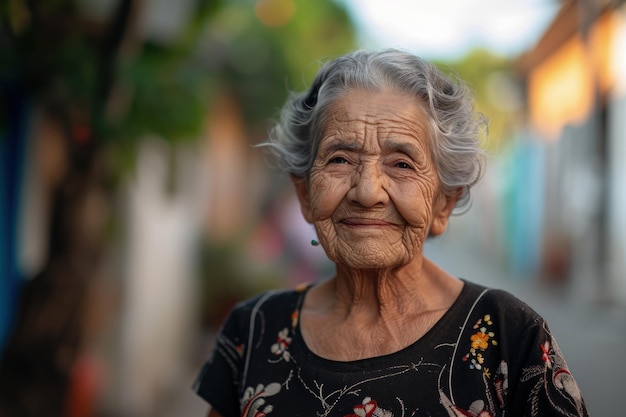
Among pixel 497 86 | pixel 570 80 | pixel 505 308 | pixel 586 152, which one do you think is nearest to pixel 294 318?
pixel 505 308

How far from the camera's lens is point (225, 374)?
2219mm

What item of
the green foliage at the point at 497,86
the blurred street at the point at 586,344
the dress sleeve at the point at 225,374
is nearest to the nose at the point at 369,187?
the dress sleeve at the point at 225,374

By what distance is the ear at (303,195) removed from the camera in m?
2.18

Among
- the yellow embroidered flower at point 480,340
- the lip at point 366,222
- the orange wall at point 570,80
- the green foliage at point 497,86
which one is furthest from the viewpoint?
the green foliage at point 497,86

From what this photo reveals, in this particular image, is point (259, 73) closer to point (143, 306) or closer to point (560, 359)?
point (143, 306)

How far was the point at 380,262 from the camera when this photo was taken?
6.49 feet

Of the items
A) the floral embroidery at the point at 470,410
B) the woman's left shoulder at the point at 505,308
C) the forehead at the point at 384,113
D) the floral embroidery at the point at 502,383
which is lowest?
the floral embroidery at the point at 470,410

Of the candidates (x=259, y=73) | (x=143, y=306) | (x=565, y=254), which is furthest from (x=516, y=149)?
(x=143, y=306)

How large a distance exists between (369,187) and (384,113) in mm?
196

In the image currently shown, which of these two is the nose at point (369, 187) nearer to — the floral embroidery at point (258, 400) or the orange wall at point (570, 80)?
the floral embroidery at point (258, 400)

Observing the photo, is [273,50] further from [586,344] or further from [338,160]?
[338,160]

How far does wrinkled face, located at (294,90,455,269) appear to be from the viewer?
1946 millimetres

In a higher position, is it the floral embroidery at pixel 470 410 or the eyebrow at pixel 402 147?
the eyebrow at pixel 402 147

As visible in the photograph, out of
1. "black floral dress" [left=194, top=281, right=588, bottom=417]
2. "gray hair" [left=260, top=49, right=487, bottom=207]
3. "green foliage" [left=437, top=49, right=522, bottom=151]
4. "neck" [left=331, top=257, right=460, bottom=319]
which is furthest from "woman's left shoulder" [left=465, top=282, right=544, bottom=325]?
"green foliage" [left=437, top=49, right=522, bottom=151]
